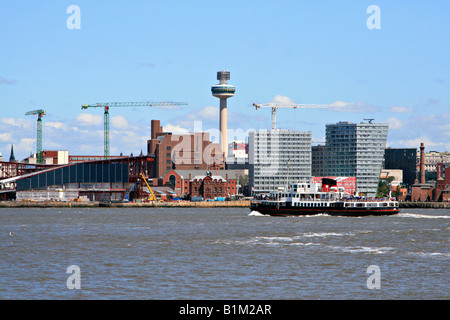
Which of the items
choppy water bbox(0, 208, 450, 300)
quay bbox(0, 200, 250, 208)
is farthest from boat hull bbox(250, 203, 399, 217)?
quay bbox(0, 200, 250, 208)

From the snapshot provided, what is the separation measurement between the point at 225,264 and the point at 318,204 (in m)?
71.5

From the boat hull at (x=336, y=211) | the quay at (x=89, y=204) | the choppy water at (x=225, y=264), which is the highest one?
the boat hull at (x=336, y=211)

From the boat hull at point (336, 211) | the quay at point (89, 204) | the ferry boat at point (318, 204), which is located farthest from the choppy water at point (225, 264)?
the quay at point (89, 204)

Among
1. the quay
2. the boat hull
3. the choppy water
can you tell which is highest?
the boat hull

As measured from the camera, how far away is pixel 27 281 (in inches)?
1704

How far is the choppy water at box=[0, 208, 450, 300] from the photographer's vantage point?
39.9 meters

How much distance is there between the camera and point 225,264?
5103 cm

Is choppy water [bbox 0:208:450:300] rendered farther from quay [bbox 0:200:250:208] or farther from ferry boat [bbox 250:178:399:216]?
quay [bbox 0:200:250:208]

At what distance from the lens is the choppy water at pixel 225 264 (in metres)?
39.9

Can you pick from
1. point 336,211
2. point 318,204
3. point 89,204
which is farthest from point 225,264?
point 89,204

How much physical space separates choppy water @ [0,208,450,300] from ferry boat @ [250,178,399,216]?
3715cm

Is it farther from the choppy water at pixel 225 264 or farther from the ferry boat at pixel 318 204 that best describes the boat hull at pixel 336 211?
the choppy water at pixel 225 264

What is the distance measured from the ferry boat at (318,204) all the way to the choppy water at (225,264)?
1462 inches
